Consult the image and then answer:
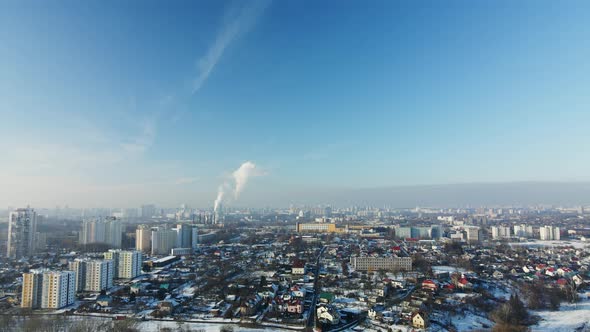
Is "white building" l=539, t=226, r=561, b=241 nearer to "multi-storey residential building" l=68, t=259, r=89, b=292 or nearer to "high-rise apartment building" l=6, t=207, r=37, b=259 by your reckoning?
"multi-storey residential building" l=68, t=259, r=89, b=292

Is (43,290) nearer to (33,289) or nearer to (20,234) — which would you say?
(33,289)

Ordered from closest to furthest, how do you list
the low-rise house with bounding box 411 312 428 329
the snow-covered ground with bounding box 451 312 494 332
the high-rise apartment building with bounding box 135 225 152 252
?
the low-rise house with bounding box 411 312 428 329
the snow-covered ground with bounding box 451 312 494 332
the high-rise apartment building with bounding box 135 225 152 252

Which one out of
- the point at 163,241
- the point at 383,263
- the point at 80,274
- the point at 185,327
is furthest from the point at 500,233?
the point at 80,274

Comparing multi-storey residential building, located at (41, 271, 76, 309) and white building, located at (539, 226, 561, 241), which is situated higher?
multi-storey residential building, located at (41, 271, 76, 309)

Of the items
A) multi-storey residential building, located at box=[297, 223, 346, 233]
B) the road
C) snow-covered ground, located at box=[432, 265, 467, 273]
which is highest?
the road

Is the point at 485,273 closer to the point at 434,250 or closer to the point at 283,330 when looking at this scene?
the point at 434,250

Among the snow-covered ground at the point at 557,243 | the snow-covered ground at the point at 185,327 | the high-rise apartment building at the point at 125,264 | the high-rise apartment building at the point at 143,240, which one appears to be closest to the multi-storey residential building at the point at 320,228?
the snow-covered ground at the point at 557,243

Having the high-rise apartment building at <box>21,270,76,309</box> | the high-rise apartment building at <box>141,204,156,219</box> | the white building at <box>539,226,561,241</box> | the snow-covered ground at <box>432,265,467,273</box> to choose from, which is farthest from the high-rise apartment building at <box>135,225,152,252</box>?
the high-rise apartment building at <box>141,204,156,219</box>
